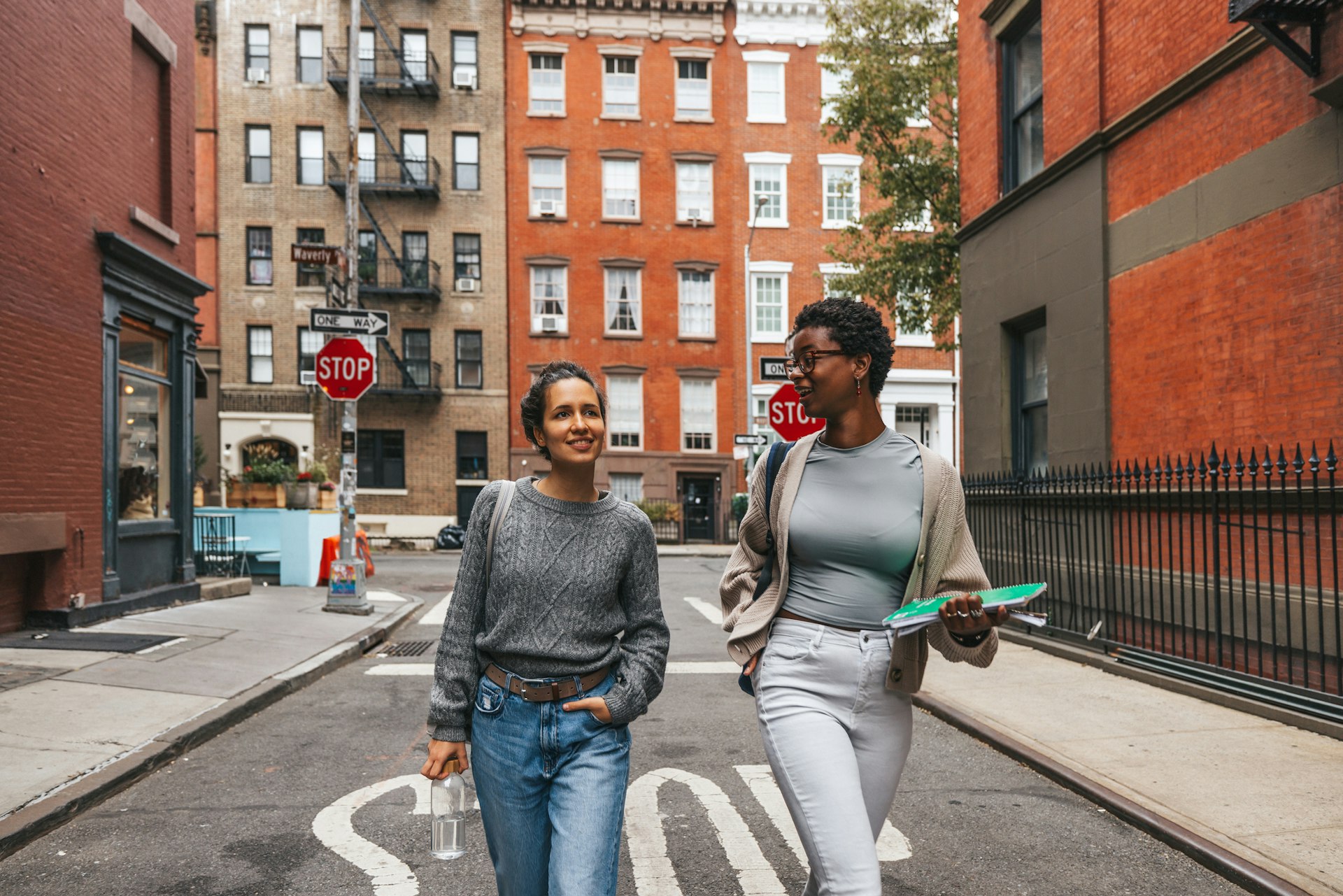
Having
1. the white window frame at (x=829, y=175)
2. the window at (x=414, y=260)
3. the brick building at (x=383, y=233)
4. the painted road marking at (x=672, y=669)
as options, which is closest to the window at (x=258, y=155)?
the brick building at (x=383, y=233)

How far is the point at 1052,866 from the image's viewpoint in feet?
14.5

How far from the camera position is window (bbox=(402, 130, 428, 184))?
33125 millimetres

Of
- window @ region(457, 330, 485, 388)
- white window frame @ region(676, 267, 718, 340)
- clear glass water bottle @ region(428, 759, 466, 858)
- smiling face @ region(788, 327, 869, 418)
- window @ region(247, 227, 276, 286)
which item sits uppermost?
window @ region(247, 227, 276, 286)

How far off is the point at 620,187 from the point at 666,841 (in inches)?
1227

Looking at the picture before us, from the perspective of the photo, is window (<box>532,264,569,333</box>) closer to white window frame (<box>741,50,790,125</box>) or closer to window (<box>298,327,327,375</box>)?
window (<box>298,327,327,375</box>)

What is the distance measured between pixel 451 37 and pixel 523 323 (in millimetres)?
9786

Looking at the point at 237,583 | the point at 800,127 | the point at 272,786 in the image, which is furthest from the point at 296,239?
the point at 272,786

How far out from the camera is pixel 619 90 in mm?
34125

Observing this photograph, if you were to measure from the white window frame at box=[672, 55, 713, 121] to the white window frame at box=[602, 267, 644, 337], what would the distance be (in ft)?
17.9

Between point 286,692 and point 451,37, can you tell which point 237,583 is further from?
point 451,37

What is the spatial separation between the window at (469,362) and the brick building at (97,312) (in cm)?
1917

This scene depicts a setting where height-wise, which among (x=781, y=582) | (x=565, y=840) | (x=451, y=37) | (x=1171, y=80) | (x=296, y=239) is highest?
(x=451, y=37)

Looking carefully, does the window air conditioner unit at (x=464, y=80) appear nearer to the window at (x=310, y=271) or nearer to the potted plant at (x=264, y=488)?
the window at (x=310, y=271)

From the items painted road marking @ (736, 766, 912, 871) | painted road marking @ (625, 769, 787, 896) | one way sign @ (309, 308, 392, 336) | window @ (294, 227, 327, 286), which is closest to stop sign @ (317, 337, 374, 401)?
one way sign @ (309, 308, 392, 336)
